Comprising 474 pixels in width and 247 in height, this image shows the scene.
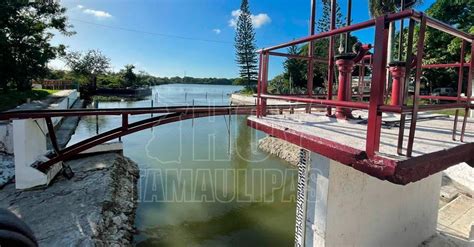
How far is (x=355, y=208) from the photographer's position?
2582mm

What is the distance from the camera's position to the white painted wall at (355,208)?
239 centimetres

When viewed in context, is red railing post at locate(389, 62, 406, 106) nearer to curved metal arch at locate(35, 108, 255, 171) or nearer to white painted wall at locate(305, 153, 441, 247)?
white painted wall at locate(305, 153, 441, 247)

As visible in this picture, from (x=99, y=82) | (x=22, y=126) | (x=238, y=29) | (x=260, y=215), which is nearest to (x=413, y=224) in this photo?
(x=260, y=215)

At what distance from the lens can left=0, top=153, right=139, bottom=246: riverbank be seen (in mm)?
4105

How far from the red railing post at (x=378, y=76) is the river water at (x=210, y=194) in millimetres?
4119

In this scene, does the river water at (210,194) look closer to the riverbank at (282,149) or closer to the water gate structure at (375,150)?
the riverbank at (282,149)

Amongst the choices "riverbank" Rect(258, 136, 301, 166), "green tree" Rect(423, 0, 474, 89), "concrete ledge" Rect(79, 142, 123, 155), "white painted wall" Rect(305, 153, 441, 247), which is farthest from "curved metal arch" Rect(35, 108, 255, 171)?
"green tree" Rect(423, 0, 474, 89)

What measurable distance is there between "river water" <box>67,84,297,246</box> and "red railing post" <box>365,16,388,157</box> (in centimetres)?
412

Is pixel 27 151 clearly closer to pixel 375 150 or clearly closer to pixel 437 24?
pixel 375 150

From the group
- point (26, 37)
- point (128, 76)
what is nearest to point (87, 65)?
point (128, 76)

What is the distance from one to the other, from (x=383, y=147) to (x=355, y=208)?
2.93 feet

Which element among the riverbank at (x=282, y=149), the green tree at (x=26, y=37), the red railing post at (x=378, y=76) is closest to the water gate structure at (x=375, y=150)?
the red railing post at (x=378, y=76)

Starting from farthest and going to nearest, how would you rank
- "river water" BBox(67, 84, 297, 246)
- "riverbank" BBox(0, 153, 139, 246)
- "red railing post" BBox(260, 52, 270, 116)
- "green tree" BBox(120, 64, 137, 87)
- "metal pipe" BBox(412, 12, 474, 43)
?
"green tree" BBox(120, 64, 137, 87) → "river water" BBox(67, 84, 297, 246) → "riverbank" BBox(0, 153, 139, 246) → "red railing post" BBox(260, 52, 270, 116) → "metal pipe" BBox(412, 12, 474, 43)

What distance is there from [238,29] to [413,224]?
132 ft
